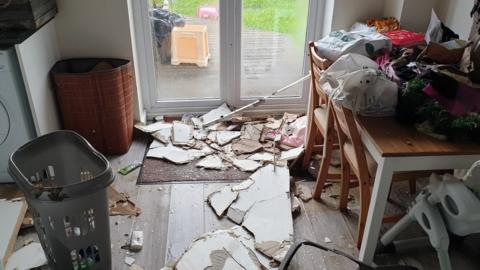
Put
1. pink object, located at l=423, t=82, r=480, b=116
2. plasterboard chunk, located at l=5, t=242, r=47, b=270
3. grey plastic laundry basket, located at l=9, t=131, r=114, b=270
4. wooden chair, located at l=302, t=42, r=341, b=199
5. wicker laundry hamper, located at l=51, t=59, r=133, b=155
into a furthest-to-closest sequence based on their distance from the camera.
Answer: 1. wicker laundry hamper, located at l=51, t=59, r=133, b=155
2. wooden chair, located at l=302, t=42, r=341, b=199
3. plasterboard chunk, located at l=5, t=242, r=47, b=270
4. pink object, located at l=423, t=82, r=480, b=116
5. grey plastic laundry basket, located at l=9, t=131, r=114, b=270

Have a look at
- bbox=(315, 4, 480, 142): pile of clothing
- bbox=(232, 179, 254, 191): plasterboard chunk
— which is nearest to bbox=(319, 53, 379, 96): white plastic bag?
bbox=(315, 4, 480, 142): pile of clothing

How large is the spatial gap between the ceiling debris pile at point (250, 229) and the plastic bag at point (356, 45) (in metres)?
0.77

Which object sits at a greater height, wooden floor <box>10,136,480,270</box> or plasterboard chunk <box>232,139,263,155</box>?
plasterboard chunk <box>232,139,263,155</box>

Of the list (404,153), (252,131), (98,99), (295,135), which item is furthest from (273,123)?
(404,153)

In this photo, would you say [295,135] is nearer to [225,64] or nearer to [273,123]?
[273,123]

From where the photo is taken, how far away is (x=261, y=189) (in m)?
2.43

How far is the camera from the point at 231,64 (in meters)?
3.15

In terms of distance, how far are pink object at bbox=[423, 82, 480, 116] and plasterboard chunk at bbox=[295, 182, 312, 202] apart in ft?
3.10

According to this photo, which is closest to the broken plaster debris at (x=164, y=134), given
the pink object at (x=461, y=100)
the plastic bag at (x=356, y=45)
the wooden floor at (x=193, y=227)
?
the wooden floor at (x=193, y=227)

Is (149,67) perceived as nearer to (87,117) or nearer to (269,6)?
(87,117)

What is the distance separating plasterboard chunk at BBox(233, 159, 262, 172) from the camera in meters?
2.66

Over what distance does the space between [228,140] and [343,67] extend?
4.06 ft

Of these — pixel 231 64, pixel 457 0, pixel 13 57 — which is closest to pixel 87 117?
pixel 13 57

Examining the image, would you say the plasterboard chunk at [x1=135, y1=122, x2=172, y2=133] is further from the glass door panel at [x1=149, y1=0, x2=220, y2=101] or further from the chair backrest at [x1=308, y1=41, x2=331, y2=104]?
the chair backrest at [x1=308, y1=41, x2=331, y2=104]
